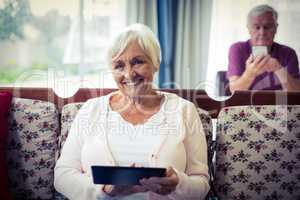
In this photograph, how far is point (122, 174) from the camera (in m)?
1.16

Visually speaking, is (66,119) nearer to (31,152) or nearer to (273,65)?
(31,152)

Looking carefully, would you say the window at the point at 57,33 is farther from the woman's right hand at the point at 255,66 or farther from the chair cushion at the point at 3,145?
the woman's right hand at the point at 255,66

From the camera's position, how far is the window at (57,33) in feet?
7.10

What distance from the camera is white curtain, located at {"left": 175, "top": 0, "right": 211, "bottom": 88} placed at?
7.17 ft

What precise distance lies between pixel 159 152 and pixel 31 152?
A: 1.96 feet

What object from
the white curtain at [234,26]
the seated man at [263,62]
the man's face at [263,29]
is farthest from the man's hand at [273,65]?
the white curtain at [234,26]

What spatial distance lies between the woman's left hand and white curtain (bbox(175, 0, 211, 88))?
1034 mm

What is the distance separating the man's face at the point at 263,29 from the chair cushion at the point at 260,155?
1.74 ft

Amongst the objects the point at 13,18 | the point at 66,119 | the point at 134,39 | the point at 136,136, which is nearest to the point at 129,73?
the point at 134,39

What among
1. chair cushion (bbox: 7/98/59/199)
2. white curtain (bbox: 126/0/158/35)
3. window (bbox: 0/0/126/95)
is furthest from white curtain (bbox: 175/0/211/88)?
chair cushion (bbox: 7/98/59/199)

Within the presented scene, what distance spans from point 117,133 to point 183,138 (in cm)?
25

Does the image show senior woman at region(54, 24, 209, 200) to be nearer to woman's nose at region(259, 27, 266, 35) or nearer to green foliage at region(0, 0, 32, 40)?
woman's nose at region(259, 27, 266, 35)

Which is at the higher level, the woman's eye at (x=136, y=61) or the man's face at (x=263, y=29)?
the man's face at (x=263, y=29)

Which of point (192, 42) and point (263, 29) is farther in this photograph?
point (192, 42)
